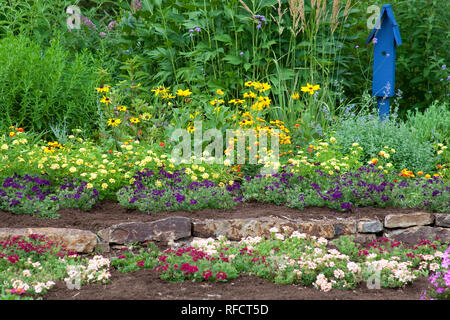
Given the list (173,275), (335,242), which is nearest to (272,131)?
(335,242)

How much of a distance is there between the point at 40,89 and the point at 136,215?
2704mm

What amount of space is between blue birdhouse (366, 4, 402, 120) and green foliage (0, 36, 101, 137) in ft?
12.2

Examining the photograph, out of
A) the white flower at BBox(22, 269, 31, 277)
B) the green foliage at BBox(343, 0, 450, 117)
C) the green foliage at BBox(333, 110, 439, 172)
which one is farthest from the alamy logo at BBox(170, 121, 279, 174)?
the green foliage at BBox(343, 0, 450, 117)

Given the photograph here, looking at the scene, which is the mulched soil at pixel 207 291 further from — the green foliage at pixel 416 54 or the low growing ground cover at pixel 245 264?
the green foliage at pixel 416 54

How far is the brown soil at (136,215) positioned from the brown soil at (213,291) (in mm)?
993

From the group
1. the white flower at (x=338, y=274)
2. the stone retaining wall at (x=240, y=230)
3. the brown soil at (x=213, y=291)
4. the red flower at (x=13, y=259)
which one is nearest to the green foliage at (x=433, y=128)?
the stone retaining wall at (x=240, y=230)

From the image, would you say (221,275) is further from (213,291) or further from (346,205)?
(346,205)

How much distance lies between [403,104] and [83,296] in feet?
21.1

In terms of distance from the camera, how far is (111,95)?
259 inches

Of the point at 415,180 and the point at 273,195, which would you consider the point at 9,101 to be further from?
the point at 415,180

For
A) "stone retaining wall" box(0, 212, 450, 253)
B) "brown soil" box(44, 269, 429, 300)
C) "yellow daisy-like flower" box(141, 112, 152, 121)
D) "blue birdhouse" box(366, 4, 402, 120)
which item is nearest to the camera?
→ "brown soil" box(44, 269, 429, 300)

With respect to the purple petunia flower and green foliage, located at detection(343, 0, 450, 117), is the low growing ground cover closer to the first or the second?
the purple petunia flower

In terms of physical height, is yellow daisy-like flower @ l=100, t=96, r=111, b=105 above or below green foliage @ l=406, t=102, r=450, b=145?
above

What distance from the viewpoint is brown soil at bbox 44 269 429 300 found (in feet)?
11.3
